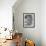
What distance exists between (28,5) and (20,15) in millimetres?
639

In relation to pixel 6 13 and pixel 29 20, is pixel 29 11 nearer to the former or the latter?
pixel 29 20

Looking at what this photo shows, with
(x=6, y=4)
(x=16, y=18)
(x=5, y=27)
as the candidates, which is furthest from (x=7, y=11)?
(x=16, y=18)

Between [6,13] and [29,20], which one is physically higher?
[6,13]

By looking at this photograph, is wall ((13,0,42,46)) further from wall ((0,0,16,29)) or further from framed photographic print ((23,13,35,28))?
wall ((0,0,16,29))

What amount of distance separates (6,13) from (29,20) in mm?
1499

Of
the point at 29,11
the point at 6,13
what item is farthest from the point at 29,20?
the point at 6,13

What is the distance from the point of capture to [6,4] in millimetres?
4750

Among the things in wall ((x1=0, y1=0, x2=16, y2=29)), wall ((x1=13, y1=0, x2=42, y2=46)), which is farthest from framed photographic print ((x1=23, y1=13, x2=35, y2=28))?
wall ((x1=0, y1=0, x2=16, y2=29))

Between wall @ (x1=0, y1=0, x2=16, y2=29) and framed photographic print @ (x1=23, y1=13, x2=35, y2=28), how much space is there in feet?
4.04

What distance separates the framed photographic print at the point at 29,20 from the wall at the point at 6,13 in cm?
123

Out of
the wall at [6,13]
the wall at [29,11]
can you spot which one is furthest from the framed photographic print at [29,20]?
the wall at [6,13]

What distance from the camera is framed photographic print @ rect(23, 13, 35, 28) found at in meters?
5.86

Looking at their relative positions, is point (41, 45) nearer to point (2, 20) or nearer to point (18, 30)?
point (18, 30)

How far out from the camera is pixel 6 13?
479 centimetres
